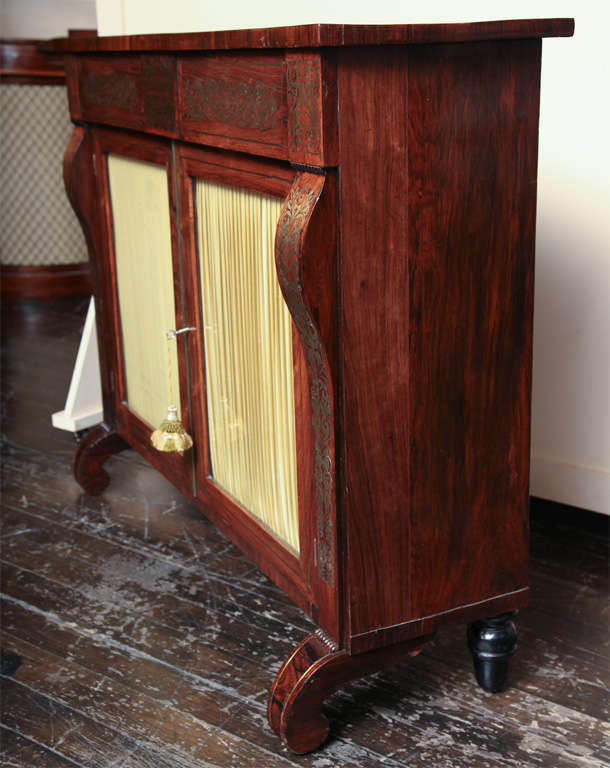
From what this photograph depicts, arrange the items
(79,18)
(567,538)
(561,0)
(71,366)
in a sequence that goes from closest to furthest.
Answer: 1. (561,0)
2. (567,538)
3. (71,366)
4. (79,18)

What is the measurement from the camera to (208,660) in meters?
1.73

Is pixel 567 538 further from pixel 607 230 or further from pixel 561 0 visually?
pixel 561 0

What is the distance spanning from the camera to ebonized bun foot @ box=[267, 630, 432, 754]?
4.71 feet

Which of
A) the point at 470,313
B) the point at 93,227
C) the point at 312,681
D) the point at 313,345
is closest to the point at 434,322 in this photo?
the point at 470,313

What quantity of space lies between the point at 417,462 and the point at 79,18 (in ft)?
13.8

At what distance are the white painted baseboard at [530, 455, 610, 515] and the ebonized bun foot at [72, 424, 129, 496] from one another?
103cm

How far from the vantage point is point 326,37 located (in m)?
1.14

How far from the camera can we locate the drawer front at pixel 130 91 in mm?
1671

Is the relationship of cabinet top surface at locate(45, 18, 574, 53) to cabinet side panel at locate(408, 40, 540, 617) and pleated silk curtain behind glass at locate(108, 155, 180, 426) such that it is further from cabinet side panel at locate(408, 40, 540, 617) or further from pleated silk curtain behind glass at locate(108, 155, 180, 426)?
pleated silk curtain behind glass at locate(108, 155, 180, 426)

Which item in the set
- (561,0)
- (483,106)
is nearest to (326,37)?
(483,106)

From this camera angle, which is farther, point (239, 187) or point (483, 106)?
point (239, 187)

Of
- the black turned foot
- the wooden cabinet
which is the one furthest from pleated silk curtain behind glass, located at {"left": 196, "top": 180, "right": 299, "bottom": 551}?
the black turned foot

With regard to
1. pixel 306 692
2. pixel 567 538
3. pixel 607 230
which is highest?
pixel 607 230

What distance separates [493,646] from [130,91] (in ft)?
3.95
